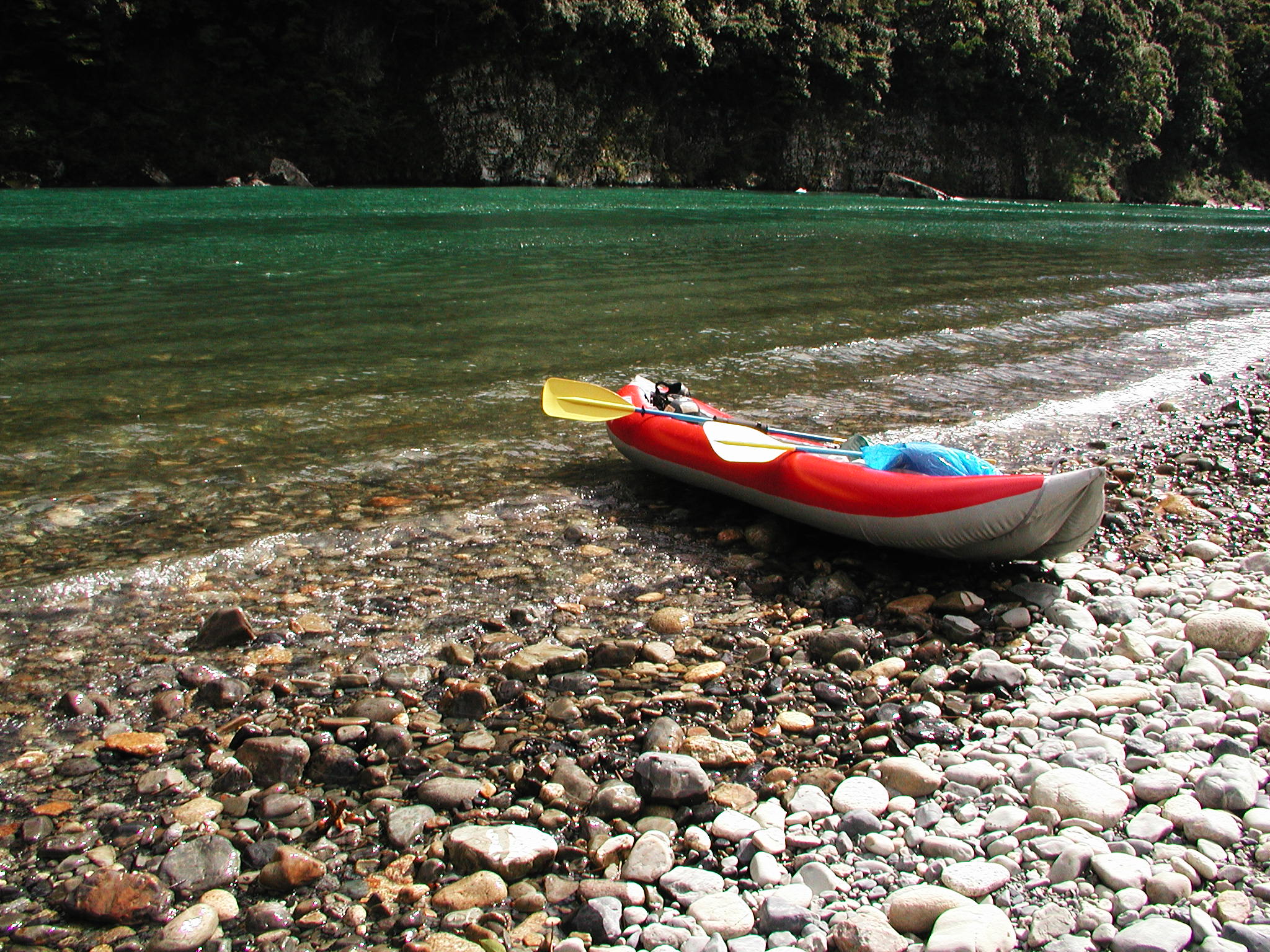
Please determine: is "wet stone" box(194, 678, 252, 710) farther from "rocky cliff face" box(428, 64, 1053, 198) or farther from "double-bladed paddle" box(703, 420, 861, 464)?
"rocky cliff face" box(428, 64, 1053, 198)

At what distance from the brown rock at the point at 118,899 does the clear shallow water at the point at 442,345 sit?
2.22m

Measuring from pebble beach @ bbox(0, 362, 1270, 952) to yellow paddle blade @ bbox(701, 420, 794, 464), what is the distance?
1.48ft

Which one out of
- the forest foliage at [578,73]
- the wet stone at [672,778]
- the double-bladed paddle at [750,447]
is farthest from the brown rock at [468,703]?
the forest foliage at [578,73]

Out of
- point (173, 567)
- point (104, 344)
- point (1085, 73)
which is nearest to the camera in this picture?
point (173, 567)

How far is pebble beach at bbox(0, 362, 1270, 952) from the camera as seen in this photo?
2.02 m

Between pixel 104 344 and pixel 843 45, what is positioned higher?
pixel 843 45

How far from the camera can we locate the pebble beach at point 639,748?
2020mm

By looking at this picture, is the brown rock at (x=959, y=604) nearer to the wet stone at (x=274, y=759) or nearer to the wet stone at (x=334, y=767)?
the wet stone at (x=334, y=767)

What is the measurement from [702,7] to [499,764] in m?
43.9

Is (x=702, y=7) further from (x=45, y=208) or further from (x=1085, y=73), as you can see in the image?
(x=45, y=208)

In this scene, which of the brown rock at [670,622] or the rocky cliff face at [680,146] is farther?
the rocky cliff face at [680,146]

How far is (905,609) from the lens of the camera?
11.8ft

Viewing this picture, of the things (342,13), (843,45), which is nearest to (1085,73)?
(843,45)

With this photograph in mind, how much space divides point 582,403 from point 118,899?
12.4 feet
